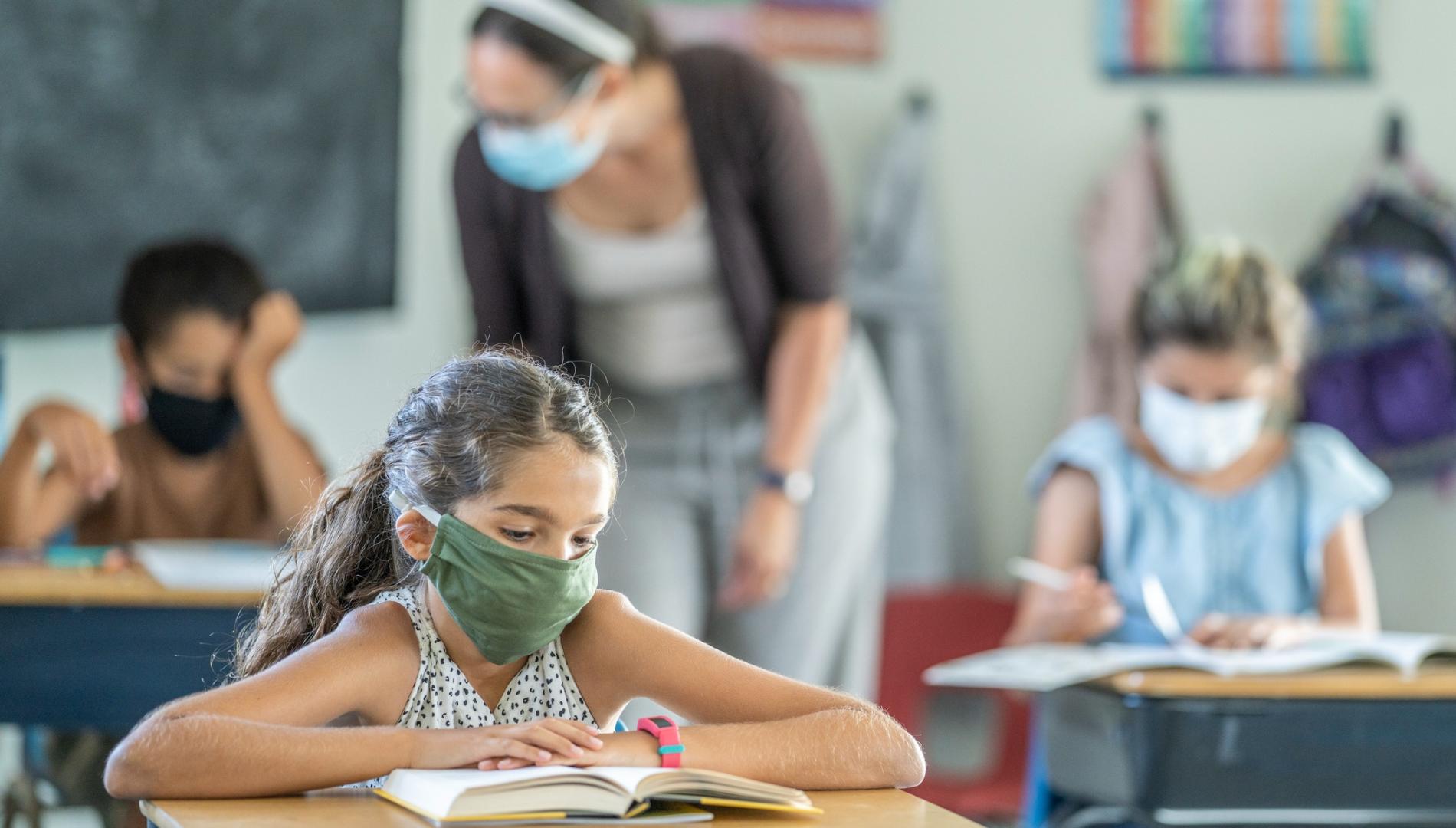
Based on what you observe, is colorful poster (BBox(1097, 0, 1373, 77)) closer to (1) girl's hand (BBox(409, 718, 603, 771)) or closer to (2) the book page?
(2) the book page

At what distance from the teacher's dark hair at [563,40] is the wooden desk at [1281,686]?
4.19ft

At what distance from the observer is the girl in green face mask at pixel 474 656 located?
1.33m

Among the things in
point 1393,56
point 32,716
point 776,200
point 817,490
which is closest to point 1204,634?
point 817,490

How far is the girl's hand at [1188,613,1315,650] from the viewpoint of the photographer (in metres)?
2.30

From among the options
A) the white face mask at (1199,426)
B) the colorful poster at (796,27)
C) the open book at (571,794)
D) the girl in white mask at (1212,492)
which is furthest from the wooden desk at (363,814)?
the colorful poster at (796,27)

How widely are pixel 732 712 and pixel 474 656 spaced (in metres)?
0.24

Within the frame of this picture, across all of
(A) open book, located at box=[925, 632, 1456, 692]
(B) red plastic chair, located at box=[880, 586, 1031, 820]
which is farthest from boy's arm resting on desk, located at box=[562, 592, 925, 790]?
(B) red plastic chair, located at box=[880, 586, 1031, 820]

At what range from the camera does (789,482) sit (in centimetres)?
277

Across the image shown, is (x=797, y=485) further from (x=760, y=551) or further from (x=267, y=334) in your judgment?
(x=267, y=334)

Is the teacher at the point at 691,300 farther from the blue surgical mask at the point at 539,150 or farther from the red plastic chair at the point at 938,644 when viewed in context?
the red plastic chair at the point at 938,644

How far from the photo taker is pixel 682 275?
112 inches

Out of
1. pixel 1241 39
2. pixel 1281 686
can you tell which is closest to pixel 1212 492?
pixel 1281 686

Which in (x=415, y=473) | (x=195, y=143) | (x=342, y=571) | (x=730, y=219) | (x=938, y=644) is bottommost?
(x=938, y=644)

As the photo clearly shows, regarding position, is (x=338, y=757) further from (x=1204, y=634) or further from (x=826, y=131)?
(x=826, y=131)
